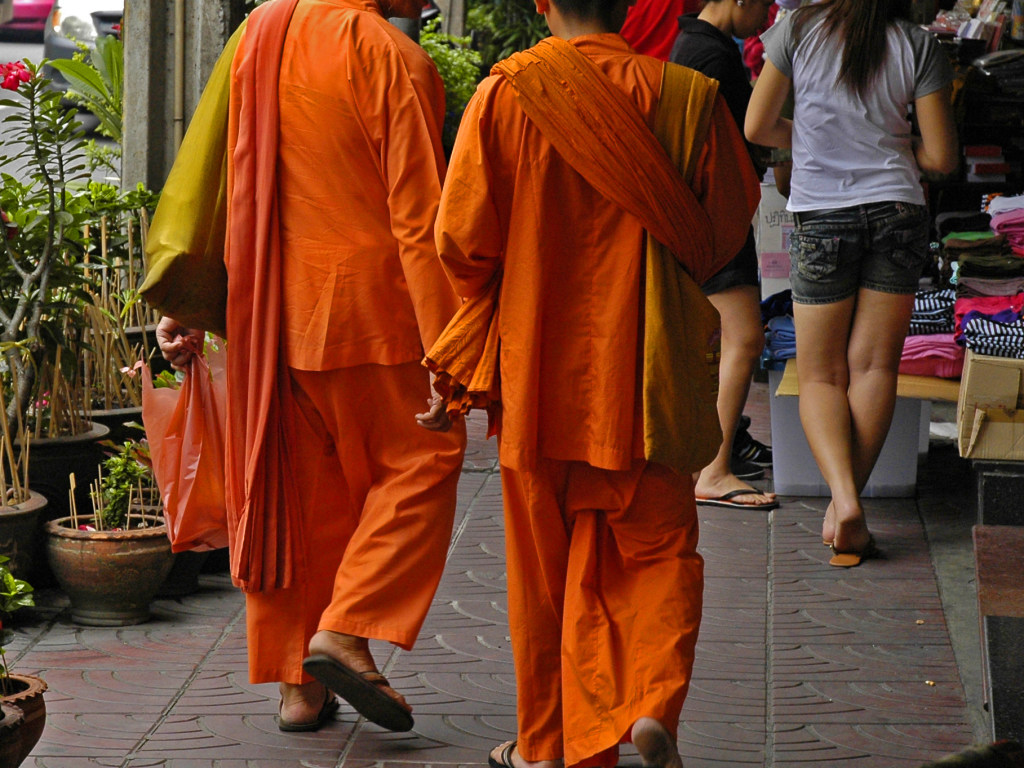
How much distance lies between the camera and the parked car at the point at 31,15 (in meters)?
15.1

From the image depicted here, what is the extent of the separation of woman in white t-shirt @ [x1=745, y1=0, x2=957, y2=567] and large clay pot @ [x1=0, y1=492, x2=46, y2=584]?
2.66 metres

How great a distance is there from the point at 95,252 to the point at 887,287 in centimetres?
365

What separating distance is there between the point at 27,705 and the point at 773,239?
432 centimetres

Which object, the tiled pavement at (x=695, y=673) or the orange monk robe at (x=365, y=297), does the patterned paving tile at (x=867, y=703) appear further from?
the orange monk robe at (x=365, y=297)

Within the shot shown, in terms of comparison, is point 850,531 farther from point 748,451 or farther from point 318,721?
point 318,721

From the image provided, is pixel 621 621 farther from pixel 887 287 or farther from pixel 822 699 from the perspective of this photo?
pixel 887 287

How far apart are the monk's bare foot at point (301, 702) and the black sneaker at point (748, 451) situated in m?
3.07

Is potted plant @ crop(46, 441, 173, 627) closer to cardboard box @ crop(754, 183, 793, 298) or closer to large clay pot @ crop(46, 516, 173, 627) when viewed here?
large clay pot @ crop(46, 516, 173, 627)

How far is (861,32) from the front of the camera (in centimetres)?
468

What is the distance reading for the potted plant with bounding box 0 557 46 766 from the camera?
2.94 meters

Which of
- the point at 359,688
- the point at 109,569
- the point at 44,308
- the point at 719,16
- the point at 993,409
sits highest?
the point at 719,16

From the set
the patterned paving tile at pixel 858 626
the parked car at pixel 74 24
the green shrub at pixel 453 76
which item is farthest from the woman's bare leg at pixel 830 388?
the parked car at pixel 74 24

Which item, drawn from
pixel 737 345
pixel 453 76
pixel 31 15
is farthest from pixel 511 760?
pixel 31 15

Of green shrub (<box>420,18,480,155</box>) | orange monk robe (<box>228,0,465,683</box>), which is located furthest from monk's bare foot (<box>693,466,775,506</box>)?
green shrub (<box>420,18,480,155</box>)
